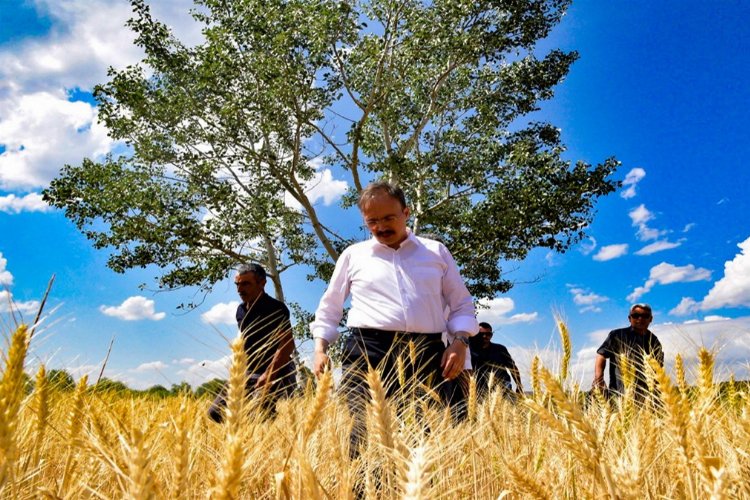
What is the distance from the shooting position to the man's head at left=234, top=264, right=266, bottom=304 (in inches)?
197

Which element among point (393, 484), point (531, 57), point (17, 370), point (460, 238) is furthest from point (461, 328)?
point (531, 57)

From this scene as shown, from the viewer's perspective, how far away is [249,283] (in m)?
5.00

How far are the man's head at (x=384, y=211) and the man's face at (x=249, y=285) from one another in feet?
6.37

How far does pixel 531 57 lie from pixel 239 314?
42.6 feet

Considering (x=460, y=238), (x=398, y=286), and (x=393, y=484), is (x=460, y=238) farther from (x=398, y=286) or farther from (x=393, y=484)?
(x=393, y=484)

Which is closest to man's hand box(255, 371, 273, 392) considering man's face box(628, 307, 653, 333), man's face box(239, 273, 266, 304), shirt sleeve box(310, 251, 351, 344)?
shirt sleeve box(310, 251, 351, 344)

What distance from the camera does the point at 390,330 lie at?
326 cm

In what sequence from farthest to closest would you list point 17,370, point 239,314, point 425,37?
1. point 425,37
2. point 239,314
3. point 17,370

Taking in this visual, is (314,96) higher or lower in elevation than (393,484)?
higher

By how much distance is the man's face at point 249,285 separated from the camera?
4996mm

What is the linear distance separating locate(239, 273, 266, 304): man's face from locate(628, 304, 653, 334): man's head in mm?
4289

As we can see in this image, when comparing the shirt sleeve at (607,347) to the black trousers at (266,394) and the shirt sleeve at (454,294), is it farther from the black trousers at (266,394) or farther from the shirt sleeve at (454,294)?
the shirt sleeve at (454,294)

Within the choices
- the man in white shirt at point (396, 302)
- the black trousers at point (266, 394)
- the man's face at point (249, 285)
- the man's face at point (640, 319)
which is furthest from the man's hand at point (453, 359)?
the man's face at point (640, 319)

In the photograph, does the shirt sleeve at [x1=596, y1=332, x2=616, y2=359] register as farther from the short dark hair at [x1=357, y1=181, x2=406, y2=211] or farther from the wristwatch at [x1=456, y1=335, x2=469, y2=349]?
the short dark hair at [x1=357, y1=181, x2=406, y2=211]
